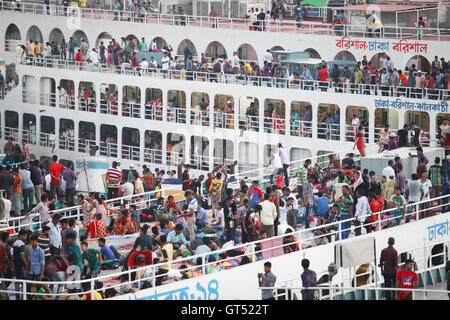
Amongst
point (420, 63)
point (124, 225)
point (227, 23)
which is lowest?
point (124, 225)

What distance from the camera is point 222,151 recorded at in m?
40.1

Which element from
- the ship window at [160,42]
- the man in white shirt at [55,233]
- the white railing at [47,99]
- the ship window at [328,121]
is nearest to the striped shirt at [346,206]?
the man in white shirt at [55,233]

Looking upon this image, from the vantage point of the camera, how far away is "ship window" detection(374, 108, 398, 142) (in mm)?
37719

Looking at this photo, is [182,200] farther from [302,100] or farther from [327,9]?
[327,9]

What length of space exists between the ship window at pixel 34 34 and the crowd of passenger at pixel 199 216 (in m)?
19.7

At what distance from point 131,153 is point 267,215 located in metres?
18.6

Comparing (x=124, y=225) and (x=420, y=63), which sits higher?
(x=420, y=63)

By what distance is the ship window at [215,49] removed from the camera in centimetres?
4506

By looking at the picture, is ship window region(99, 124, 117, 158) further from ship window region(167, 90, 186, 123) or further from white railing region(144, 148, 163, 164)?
ship window region(167, 90, 186, 123)

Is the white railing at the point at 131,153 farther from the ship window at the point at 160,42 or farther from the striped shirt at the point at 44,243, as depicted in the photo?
the striped shirt at the point at 44,243

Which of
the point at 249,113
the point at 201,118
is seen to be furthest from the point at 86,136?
the point at 249,113

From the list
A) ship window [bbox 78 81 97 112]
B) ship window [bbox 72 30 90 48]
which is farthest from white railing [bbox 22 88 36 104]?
ship window [bbox 72 30 90 48]

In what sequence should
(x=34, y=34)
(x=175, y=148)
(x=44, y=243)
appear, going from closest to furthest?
(x=44, y=243)
(x=175, y=148)
(x=34, y=34)

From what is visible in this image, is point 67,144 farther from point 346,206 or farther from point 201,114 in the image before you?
point 346,206
